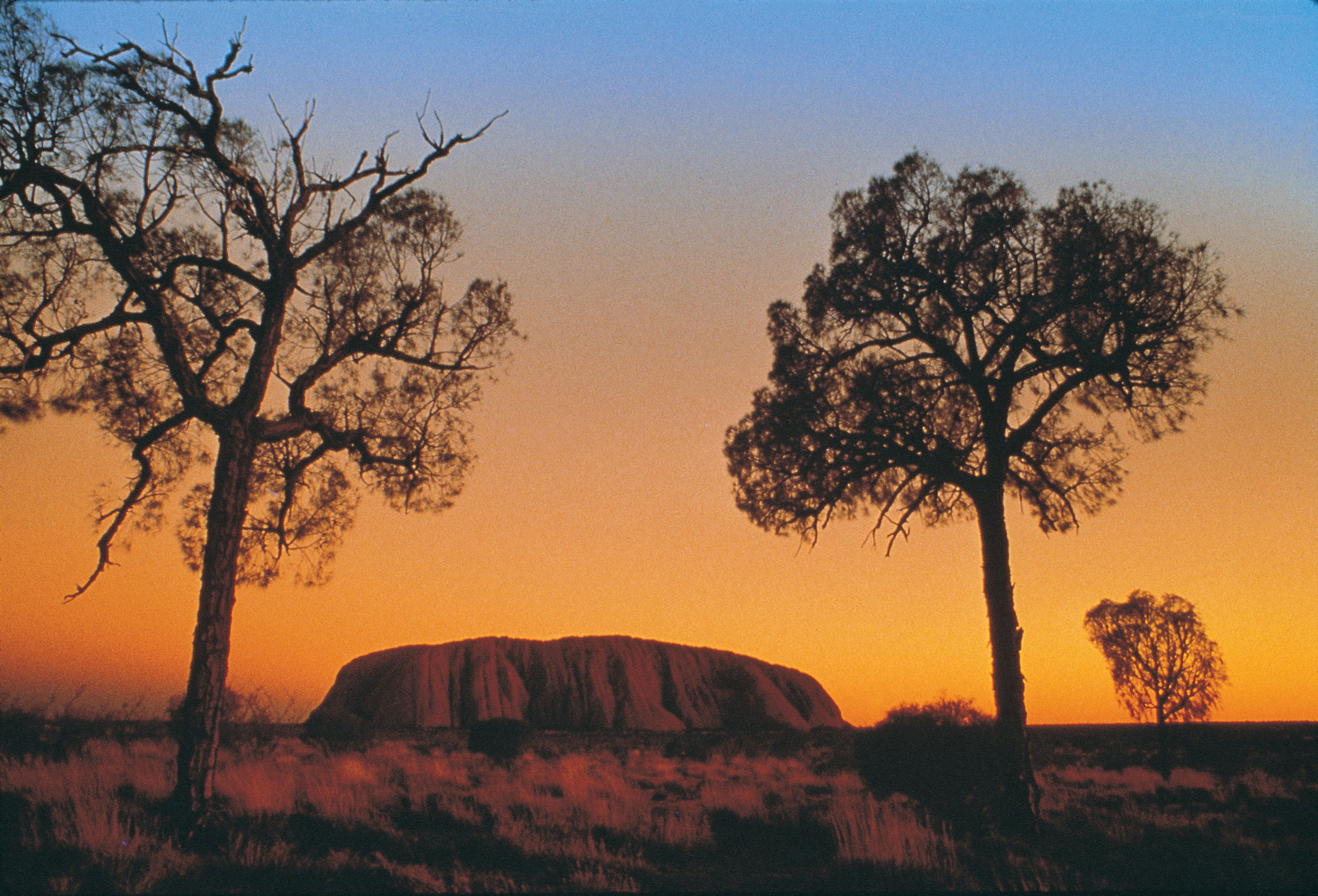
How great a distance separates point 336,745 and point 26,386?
64.5ft

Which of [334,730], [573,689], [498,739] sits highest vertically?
[498,739]

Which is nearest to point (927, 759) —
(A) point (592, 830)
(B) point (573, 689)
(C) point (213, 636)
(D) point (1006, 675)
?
(D) point (1006, 675)

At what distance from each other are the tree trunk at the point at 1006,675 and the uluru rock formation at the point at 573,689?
205ft

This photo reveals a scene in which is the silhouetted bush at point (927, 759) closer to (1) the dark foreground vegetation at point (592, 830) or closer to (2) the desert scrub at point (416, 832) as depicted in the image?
(1) the dark foreground vegetation at point (592, 830)

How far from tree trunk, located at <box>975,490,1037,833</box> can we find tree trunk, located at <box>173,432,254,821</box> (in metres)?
9.53

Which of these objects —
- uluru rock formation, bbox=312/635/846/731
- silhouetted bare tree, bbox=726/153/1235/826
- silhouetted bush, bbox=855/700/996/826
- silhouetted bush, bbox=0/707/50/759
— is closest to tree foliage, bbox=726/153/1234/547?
silhouetted bare tree, bbox=726/153/1235/826

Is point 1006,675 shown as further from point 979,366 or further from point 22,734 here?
point 22,734

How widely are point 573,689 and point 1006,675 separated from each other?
70791 millimetres

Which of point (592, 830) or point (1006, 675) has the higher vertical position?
point (1006, 675)

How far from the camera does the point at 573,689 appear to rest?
75.9m

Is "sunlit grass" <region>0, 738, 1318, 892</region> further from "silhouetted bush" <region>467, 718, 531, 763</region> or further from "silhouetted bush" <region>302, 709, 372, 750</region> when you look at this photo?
"silhouetted bush" <region>302, 709, 372, 750</region>

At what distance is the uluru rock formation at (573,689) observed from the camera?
7056 cm

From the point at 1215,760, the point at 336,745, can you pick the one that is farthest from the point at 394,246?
the point at 1215,760

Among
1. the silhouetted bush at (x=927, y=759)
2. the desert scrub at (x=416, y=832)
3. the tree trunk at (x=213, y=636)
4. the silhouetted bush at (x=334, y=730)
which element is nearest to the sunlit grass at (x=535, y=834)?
the desert scrub at (x=416, y=832)
